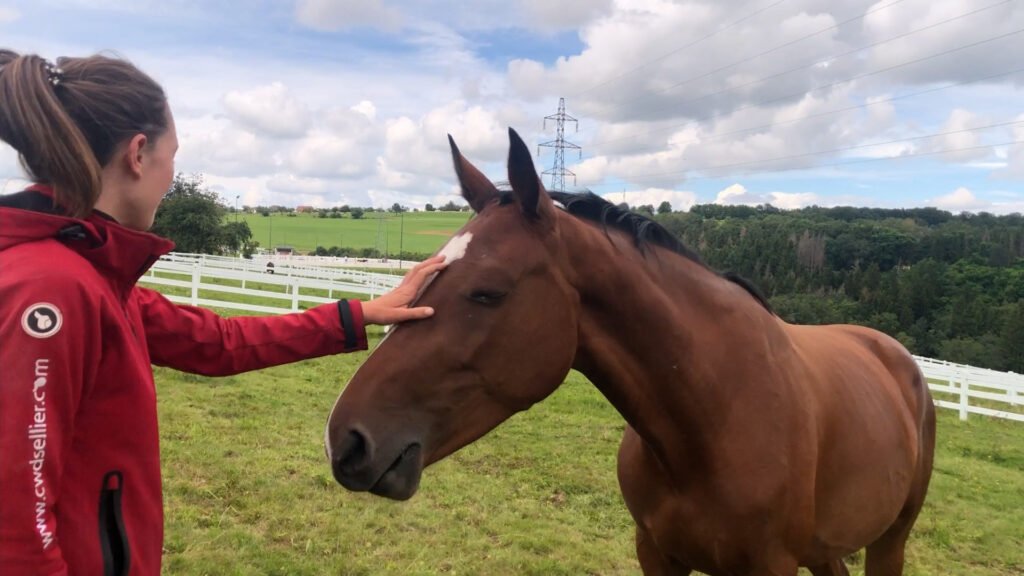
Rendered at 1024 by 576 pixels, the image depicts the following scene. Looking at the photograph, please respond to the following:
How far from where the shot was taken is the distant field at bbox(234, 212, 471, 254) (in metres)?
57.8

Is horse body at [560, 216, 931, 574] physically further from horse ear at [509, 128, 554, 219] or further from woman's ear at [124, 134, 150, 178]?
Answer: woman's ear at [124, 134, 150, 178]

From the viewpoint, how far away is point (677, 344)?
2246mm

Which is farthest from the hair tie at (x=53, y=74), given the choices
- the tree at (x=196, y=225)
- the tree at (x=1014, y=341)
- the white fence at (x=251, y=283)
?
the tree at (x=1014, y=341)

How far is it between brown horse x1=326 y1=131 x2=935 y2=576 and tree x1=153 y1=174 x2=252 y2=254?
37998 mm

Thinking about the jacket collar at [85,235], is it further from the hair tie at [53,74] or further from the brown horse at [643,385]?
the brown horse at [643,385]

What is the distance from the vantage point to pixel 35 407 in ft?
3.96

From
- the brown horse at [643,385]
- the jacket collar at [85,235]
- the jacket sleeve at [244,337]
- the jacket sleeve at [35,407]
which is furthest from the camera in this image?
the jacket sleeve at [244,337]

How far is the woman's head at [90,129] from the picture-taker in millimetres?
1307

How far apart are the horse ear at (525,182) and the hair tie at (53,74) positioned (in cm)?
109

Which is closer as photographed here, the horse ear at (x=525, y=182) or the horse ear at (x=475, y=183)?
the horse ear at (x=525, y=182)

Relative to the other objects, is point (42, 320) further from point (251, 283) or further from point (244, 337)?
point (251, 283)

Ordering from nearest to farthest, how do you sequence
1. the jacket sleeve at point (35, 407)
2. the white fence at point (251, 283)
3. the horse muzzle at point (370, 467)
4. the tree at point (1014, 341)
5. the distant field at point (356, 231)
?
the jacket sleeve at point (35, 407), the horse muzzle at point (370, 467), the white fence at point (251, 283), the tree at point (1014, 341), the distant field at point (356, 231)

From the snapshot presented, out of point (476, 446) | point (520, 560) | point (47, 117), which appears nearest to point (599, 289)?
point (47, 117)

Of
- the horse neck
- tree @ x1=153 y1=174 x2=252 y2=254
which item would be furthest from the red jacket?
tree @ x1=153 y1=174 x2=252 y2=254
